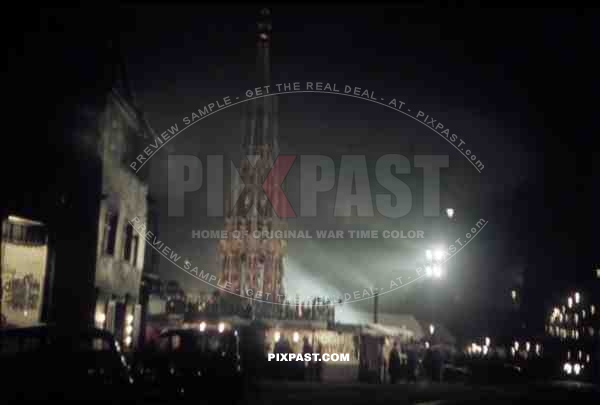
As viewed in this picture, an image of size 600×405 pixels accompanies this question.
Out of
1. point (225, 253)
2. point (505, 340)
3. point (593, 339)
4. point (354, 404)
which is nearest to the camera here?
point (354, 404)

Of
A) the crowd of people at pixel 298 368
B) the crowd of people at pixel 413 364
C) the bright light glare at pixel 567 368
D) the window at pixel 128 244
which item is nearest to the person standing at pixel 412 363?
the crowd of people at pixel 413 364

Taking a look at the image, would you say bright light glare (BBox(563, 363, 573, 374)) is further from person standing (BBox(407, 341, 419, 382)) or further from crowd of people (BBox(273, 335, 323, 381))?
crowd of people (BBox(273, 335, 323, 381))

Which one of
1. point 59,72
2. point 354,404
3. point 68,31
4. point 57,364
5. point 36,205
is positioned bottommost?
point 354,404

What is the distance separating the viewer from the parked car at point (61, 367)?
328 inches

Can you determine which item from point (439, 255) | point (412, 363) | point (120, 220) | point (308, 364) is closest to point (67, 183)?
point (120, 220)

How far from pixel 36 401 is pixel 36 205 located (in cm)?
1047

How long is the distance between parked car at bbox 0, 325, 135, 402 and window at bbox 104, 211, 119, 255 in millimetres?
12381

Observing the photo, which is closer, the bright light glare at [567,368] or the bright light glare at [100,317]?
the bright light glare at [100,317]

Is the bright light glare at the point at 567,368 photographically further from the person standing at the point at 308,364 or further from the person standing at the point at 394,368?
the person standing at the point at 308,364

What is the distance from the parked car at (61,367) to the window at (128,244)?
14730mm

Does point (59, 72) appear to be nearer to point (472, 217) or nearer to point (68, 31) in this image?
point (68, 31)

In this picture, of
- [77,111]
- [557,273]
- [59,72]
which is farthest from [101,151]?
[557,273]

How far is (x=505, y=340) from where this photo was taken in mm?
48625

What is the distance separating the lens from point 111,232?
22219 millimetres
